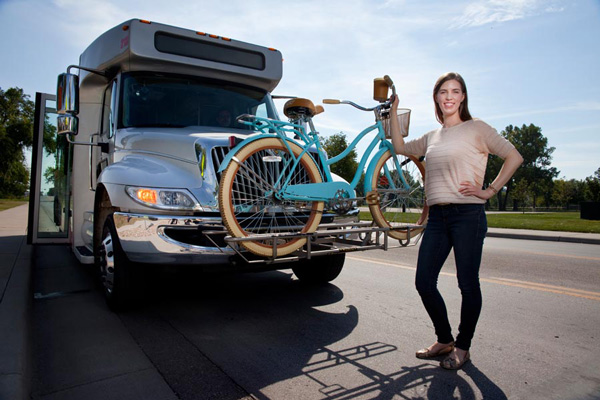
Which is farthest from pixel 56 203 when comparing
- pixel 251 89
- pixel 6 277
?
pixel 251 89

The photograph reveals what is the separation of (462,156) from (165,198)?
2.46 metres

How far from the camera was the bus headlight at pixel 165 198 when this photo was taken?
12.6ft

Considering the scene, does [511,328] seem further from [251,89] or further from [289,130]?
[251,89]

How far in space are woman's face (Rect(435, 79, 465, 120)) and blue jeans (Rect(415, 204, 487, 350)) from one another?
2.36ft

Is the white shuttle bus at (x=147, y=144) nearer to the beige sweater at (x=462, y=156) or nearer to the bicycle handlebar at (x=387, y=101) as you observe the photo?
the bicycle handlebar at (x=387, y=101)

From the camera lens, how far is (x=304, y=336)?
3.88 m

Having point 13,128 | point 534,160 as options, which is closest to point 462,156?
point 13,128

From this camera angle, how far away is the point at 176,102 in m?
5.21

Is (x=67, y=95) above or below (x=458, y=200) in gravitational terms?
above

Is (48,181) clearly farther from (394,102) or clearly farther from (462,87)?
(462,87)

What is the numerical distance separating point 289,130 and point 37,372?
2799mm

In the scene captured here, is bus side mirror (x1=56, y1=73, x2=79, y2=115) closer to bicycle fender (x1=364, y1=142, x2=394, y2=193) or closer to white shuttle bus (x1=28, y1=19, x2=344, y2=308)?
white shuttle bus (x1=28, y1=19, x2=344, y2=308)

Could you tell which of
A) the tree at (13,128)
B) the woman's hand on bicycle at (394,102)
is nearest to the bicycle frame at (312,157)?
the woman's hand on bicycle at (394,102)

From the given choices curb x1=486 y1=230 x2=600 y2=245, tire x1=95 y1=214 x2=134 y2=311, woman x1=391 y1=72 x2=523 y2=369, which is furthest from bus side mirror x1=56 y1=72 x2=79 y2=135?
curb x1=486 y1=230 x2=600 y2=245
